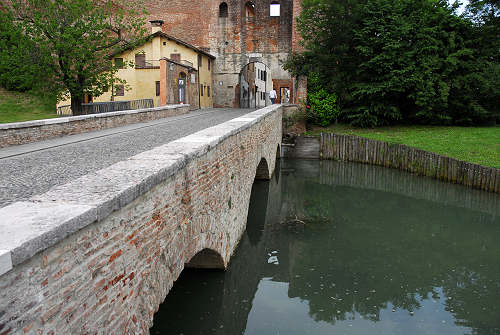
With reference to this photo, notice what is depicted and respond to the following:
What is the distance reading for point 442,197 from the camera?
1429 centimetres

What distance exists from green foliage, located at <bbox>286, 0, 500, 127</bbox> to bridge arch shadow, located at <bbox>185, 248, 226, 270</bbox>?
17.5 m

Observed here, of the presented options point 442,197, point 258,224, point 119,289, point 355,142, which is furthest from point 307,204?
point 119,289

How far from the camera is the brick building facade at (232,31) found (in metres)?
31.3

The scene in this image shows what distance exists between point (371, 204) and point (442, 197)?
8.26 feet

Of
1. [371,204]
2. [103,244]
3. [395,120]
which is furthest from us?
[395,120]

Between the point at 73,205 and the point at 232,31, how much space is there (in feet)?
101

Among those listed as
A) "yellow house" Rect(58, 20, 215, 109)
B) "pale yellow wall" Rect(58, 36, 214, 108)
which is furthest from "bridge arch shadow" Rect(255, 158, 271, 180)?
"pale yellow wall" Rect(58, 36, 214, 108)

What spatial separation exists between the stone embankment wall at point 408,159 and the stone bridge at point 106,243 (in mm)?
12108

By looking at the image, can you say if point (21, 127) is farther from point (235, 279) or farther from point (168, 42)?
point (168, 42)

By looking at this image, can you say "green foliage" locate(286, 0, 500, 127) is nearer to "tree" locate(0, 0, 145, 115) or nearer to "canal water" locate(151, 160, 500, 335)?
"canal water" locate(151, 160, 500, 335)

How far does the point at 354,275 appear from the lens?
8.12 m

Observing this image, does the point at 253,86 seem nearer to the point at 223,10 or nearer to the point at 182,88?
the point at 223,10

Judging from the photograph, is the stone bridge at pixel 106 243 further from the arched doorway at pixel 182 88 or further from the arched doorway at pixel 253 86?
the arched doorway at pixel 253 86

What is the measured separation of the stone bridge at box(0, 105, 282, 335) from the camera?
203 cm
